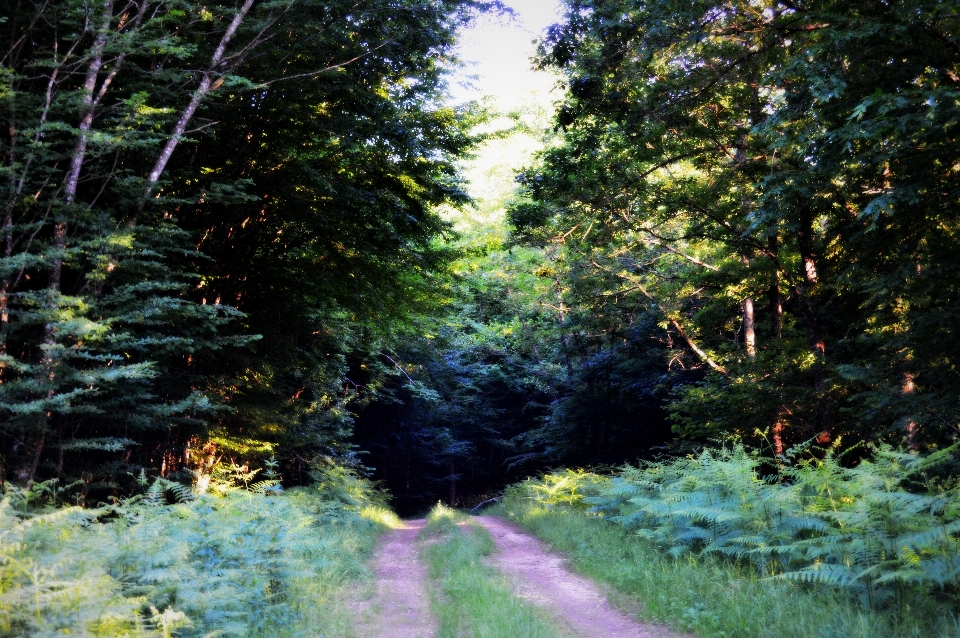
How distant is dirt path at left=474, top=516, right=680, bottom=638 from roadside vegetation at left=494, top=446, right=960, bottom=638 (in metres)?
0.27

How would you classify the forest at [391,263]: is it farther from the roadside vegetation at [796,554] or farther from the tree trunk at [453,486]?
the tree trunk at [453,486]

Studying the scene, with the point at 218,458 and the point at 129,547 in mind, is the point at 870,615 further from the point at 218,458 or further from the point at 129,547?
the point at 218,458

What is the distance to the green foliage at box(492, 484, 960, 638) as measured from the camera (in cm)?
434

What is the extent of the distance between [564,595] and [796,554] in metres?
2.66

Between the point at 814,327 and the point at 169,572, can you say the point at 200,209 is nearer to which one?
the point at 169,572

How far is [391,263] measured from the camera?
13.9m

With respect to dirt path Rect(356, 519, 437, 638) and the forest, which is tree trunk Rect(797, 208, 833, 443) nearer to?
the forest

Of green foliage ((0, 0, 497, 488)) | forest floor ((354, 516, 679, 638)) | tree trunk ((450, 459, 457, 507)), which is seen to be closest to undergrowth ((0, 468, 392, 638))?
forest floor ((354, 516, 679, 638))

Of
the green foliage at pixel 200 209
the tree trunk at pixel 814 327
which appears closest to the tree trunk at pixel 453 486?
the green foliage at pixel 200 209

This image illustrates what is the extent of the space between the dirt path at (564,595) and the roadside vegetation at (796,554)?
27 cm

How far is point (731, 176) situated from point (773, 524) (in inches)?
363

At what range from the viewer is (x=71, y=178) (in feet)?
25.2

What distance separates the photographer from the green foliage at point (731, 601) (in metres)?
4.34

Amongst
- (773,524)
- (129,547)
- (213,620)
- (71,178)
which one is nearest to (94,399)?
(71,178)
